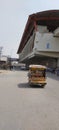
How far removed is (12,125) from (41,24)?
70.9 metres

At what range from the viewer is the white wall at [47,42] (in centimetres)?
7394

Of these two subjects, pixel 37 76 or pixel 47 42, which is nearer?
pixel 37 76

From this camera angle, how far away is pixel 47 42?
7431 cm

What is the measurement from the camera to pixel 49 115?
9.95m

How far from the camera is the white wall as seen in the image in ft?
243

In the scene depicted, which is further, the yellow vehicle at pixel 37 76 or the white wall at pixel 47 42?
the white wall at pixel 47 42

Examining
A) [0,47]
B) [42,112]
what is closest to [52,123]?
[42,112]

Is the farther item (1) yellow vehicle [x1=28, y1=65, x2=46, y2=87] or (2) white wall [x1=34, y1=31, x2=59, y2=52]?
(2) white wall [x1=34, y1=31, x2=59, y2=52]

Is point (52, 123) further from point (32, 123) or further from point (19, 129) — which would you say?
point (19, 129)

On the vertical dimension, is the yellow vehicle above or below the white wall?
below

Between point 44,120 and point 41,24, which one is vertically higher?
point 41,24

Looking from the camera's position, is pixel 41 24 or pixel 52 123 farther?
pixel 41 24

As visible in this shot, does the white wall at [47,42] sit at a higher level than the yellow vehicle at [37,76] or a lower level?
higher

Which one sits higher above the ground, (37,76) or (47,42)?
(47,42)
